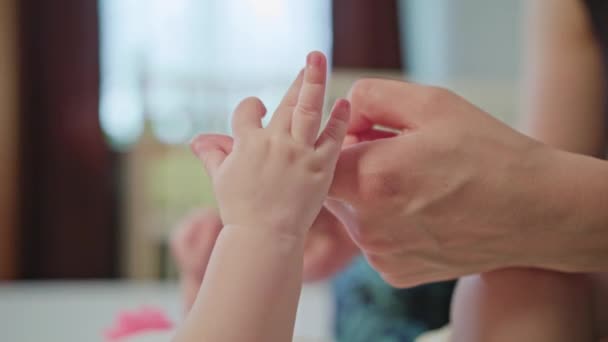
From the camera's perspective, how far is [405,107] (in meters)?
0.47

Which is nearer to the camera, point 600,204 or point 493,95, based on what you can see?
point 600,204

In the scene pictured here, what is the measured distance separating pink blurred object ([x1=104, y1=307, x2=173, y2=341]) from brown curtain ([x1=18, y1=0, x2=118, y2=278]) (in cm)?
149

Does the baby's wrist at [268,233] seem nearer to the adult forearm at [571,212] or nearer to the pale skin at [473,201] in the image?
the pale skin at [473,201]

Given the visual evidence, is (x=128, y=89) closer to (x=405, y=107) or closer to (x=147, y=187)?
(x=147, y=187)

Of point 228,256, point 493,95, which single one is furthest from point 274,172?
point 493,95

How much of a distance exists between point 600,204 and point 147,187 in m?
1.94

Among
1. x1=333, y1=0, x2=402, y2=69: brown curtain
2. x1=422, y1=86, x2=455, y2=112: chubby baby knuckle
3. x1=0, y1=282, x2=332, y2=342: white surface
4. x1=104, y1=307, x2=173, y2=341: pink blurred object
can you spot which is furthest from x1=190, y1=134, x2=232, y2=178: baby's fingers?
x1=333, y1=0, x2=402, y2=69: brown curtain

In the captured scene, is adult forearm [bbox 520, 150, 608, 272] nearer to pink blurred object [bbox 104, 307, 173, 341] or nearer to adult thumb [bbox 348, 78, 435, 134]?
adult thumb [bbox 348, 78, 435, 134]

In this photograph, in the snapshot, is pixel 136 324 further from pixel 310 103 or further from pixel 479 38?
pixel 479 38

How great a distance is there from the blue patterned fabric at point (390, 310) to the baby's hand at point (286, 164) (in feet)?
1.65

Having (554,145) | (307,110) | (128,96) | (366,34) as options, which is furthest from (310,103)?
(366,34)

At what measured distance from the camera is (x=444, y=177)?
0.46 m

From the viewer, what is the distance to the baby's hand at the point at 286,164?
1.40ft

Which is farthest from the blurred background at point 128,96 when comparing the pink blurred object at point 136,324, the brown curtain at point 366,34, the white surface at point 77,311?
the pink blurred object at point 136,324
